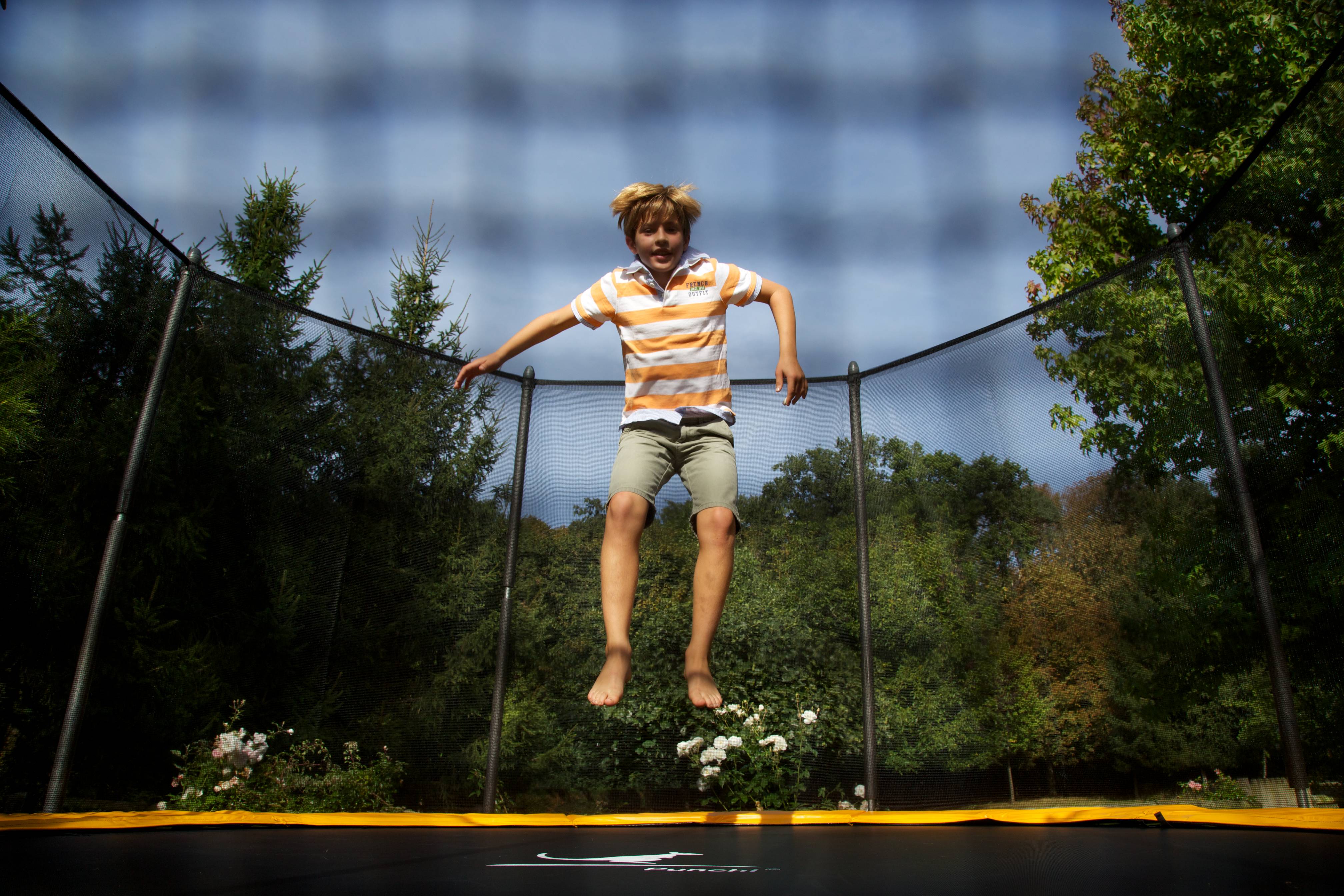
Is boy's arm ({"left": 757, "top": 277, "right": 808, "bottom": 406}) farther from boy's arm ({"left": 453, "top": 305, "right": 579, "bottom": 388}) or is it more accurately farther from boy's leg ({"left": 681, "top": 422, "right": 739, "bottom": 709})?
boy's arm ({"left": 453, "top": 305, "right": 579, "bottom": 388})

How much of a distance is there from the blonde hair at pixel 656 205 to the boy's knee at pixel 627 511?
24.1 inches

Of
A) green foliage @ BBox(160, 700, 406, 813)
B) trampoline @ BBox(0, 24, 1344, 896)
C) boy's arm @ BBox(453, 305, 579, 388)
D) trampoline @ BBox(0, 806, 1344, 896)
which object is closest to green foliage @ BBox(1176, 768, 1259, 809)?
trampoline @ BBox(0, 24, 1344, 896)

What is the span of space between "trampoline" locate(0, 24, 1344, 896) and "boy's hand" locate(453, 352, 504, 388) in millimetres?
912

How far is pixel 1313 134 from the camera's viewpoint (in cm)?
171

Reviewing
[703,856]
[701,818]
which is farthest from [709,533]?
[701,818]

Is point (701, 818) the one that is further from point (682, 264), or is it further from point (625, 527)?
point (682, 264)

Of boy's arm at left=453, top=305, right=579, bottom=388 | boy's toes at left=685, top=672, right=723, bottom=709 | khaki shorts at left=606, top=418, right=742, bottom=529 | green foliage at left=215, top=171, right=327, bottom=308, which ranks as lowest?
boy's toes at left=685, top=672, right=723, bottom=709

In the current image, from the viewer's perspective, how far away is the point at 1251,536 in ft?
6.12

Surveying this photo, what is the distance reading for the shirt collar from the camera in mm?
1759

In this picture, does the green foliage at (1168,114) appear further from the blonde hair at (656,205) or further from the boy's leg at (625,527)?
the boy's leg at (625,527)

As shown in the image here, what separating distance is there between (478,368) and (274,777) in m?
1.55

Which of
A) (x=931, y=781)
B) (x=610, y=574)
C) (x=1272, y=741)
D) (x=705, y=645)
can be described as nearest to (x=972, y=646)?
(x=931, y=781)

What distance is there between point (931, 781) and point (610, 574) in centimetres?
154

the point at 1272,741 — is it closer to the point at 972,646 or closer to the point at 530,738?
the point at 972,646
